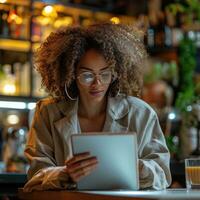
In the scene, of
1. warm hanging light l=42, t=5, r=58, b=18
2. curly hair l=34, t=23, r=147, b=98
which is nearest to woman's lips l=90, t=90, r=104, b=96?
curly hair l=34, t=23, r=147, b=98

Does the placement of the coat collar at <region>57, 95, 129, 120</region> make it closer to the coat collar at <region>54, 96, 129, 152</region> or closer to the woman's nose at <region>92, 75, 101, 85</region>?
the coat collar at <region>54, 96, 129, 152</region>

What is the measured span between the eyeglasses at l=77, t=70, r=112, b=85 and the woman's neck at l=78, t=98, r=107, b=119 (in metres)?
0.15

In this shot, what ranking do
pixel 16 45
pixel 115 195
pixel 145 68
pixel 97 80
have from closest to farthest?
pixel 115 195 → pixel 97 80 → pixel 145 68 → pixel 16 45

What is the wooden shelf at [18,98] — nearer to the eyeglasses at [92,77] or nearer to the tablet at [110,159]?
the eyeglasses at [92,77]

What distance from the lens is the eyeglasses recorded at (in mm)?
2402

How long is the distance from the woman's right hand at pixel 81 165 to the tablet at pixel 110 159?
0.03 metres

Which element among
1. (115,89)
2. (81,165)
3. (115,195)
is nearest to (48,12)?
(115,89)

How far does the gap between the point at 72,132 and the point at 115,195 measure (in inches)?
28.0

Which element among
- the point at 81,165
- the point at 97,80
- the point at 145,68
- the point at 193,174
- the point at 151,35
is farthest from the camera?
the point at 151,35

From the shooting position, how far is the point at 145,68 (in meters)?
4.32

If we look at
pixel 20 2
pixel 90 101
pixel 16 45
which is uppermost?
pixel 20 2

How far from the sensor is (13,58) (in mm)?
5852

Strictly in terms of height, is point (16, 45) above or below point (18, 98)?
above

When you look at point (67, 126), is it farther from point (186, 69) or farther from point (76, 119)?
point (186, 69)
